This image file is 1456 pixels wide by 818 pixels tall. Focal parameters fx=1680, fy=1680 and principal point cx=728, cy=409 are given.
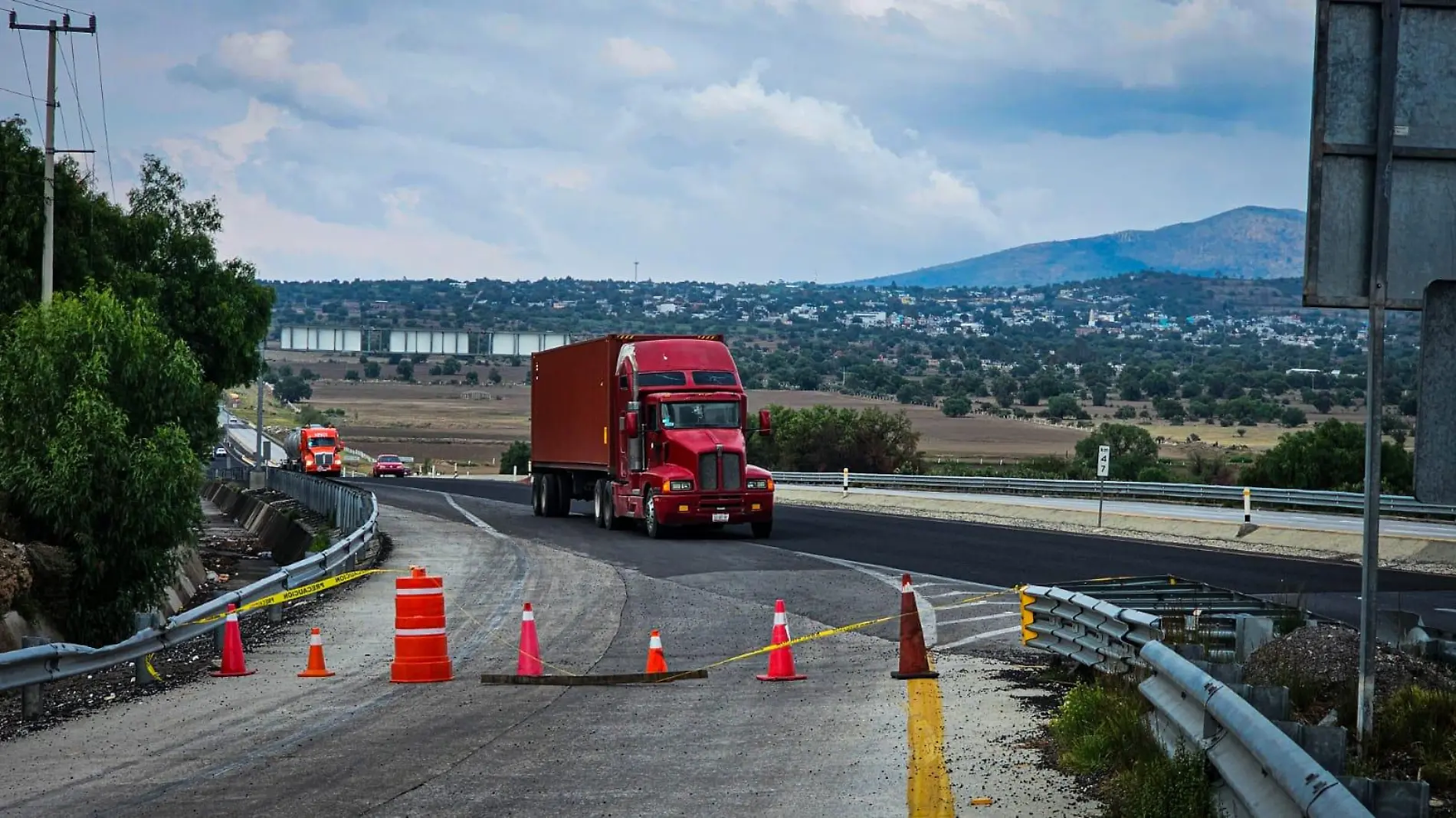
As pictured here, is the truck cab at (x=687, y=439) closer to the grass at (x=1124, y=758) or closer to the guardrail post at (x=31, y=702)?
the guardrail post at (x=31, y=702)

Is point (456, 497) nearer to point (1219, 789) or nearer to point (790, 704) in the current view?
point (790, 704)

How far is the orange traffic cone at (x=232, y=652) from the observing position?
15406 mm

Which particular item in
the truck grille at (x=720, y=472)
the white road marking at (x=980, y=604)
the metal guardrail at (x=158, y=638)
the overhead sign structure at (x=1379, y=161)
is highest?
the overhead sign structure at (x=1379, y=161)

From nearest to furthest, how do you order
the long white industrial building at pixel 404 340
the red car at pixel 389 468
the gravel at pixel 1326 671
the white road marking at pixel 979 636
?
the gravel at pixel 1326 671 → the white road marking at pixel 979 636 → the red car at pixel 389 468 → the long white industrial building at pixel 404 340

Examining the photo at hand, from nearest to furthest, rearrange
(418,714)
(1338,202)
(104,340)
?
1. (1338,202)
2. (418,714)
3. (104,340)

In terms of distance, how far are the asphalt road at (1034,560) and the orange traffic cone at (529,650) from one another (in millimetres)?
4643

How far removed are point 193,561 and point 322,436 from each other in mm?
55757

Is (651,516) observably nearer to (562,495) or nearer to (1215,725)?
(562,495)

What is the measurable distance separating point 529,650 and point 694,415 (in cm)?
1962

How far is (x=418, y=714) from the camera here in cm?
1252

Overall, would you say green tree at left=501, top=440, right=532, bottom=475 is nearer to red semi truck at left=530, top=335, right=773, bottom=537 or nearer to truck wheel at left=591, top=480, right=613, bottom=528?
truck wheel at left=591, top=480, right=613, bottom=528

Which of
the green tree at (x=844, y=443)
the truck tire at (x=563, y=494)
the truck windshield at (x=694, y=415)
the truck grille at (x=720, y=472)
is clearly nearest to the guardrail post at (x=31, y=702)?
the truck grille at (x=720, y=472)

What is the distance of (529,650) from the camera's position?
14.8 metres

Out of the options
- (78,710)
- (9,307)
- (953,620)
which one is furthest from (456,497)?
(78,710)
